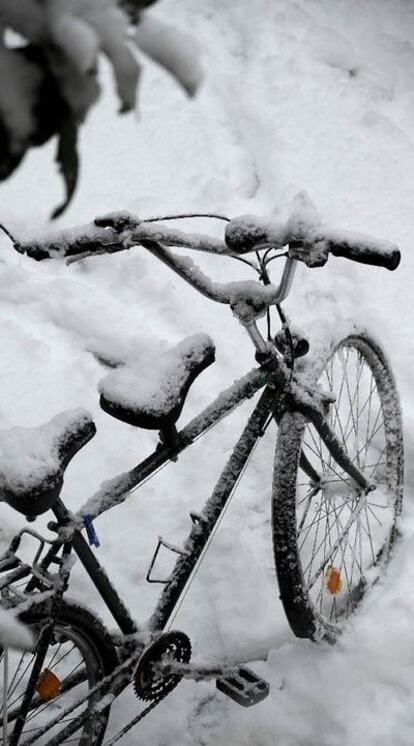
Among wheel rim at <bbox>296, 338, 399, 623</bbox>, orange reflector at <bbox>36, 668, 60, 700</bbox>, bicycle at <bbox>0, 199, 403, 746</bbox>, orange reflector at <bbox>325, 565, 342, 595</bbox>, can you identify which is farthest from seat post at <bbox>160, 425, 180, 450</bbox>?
orange reflector at <bbox>325, 565, 342, 595</bbox>

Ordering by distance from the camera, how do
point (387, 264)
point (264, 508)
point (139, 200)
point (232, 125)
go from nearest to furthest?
point (387, 264) → point (264, 508) → point (139, 200) → point (232, 125)

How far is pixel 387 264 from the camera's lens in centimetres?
188

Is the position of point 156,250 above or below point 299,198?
below

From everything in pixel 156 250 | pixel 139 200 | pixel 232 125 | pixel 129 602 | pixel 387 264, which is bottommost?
pixel 129 602

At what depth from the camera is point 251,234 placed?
1.83 metres

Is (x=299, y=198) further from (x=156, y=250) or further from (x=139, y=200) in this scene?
(x=139, y=200)

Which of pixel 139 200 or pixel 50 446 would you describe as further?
pixel 139 200

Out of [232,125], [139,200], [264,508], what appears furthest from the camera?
[232,125]

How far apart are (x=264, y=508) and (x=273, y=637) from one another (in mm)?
584

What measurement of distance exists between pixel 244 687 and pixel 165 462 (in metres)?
0.81

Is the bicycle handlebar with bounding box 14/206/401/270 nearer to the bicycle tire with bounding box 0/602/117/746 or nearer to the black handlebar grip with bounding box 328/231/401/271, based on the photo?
the black handlebar grip with bounding box 328/231/401/271

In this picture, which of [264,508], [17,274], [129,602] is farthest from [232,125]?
[129,602]

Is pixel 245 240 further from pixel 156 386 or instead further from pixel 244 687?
pixel 244 687

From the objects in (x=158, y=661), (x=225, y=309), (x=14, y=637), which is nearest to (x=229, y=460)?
(x=158, y=661)
